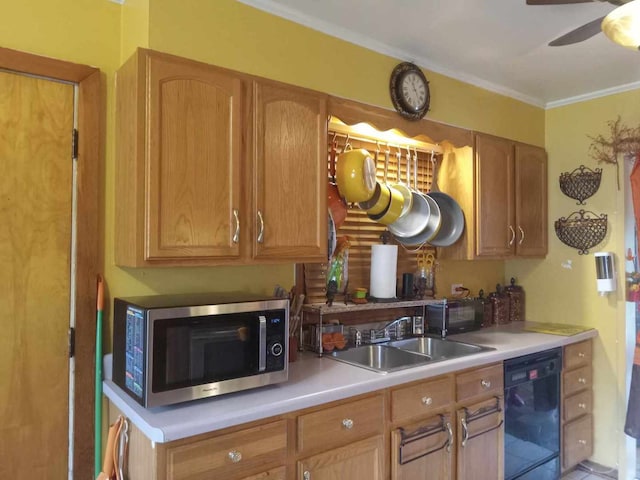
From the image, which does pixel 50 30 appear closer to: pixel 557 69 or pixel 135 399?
pixel 135 399

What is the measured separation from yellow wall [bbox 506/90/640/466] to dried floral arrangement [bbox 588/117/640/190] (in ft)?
0.10

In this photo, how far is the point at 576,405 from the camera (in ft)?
10.0

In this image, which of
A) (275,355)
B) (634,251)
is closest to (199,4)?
(275,355)

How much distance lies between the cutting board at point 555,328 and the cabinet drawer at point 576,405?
39cm

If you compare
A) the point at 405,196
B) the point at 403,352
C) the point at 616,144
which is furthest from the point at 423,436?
the point at 616,144

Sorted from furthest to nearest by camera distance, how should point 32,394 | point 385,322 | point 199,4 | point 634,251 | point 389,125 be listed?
point 634,251 → point 385,322 → point 389,125 → point 199,4 → point 32,394

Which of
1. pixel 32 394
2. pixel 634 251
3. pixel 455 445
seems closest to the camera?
pixel 32 394

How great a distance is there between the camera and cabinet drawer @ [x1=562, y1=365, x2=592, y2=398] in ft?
9.67

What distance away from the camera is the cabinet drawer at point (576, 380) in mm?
2947

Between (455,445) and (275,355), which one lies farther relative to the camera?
(455,445)

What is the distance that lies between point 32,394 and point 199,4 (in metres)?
1.61

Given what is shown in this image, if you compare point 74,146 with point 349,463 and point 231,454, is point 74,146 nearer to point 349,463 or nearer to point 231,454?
point 231,454

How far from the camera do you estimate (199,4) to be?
1.94 m

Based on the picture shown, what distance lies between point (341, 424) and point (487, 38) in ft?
6.35
